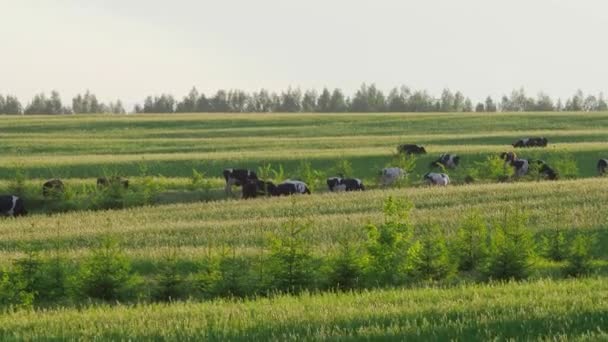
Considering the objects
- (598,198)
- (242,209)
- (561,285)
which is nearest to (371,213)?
(242,209)

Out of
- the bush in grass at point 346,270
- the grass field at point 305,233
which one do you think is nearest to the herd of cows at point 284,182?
the grass field at point 305,233

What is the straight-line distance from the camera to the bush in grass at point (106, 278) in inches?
648

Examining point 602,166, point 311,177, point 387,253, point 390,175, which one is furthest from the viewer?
point 602,166

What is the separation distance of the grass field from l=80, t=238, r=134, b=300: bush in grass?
1353mm

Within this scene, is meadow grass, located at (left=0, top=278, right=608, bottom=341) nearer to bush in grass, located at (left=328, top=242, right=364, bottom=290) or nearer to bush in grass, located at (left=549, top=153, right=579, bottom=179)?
bush in grass, located at (left=328, top=242, right=364, bottom=290)

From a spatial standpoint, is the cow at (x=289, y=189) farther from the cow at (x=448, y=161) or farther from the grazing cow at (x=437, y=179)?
the cow at (x=448, y=161)

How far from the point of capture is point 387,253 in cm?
1731

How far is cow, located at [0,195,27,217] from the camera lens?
33875mm

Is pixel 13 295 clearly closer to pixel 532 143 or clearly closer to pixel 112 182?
pixel 112 182

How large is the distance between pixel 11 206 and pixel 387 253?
69.5 feet

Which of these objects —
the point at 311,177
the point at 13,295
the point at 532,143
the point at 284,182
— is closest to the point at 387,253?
the point at 13,295

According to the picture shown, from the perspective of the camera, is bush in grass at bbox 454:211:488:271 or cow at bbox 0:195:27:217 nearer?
bush in grass at bbox 454:211:488:271

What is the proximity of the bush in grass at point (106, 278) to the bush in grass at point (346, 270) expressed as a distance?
385 centimetres

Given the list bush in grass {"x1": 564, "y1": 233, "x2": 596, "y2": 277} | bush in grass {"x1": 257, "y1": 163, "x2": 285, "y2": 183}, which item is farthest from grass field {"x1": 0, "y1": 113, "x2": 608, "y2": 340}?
bush in grass {"x1": 257, "y1": 163, "x2": 285, "y2": 183}
